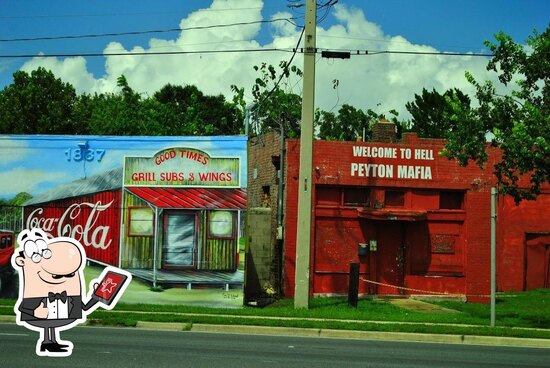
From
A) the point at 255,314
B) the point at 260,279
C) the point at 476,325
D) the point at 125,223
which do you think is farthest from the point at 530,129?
the point at 125,223

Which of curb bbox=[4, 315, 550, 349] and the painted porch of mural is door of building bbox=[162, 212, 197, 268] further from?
curb bbox=[4, 315, 550, 349]

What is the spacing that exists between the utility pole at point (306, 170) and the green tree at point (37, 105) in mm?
32680

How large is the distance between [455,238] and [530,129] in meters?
6.89

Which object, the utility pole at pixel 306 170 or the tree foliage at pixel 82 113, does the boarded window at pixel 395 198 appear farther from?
the tree foliage at pixel 82 113

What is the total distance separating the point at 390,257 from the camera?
819 inches

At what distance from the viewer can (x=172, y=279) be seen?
744 inches

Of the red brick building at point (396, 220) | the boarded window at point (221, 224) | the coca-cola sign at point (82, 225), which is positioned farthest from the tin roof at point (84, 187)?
the red brick building at point (396, 220)

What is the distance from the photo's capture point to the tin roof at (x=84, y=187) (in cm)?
1934

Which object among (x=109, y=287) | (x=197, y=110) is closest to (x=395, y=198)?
(x=109, y=287)

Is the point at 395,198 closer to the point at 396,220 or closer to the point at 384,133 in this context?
the point at 396,220

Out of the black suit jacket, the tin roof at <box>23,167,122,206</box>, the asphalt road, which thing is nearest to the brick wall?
the tin roof at <box>23,167,122,206</box>

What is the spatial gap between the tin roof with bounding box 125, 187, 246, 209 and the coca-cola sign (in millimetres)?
1084

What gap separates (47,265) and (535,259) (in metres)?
18.4

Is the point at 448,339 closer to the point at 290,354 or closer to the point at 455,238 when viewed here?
the point at 290,354
